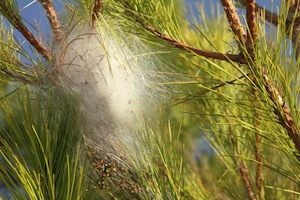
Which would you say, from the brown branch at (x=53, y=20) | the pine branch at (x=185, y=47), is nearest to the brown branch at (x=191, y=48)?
the pine branch at (x=185, y=47)

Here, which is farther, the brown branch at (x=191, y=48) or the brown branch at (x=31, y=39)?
the brown branch at (x=31, y=39)

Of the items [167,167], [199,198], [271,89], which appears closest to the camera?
[271,89]

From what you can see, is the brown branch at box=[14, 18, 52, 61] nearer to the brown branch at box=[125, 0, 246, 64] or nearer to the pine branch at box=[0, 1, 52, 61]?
the pine branch at box=[0, 1, 52, 61]

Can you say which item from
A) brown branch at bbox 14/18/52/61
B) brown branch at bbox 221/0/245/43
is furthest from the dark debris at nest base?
brown branch at bbox 221/0/245/43

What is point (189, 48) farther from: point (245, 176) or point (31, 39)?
point (245, 176)

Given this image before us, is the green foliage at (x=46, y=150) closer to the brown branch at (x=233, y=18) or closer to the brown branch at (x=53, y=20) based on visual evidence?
the brown branch at (x=53, y=20)

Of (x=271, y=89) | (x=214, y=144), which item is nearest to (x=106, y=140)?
(x=271, y=89)

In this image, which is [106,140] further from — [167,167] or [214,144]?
[214,144]

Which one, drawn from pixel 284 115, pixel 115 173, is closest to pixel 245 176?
pixel 115 173
